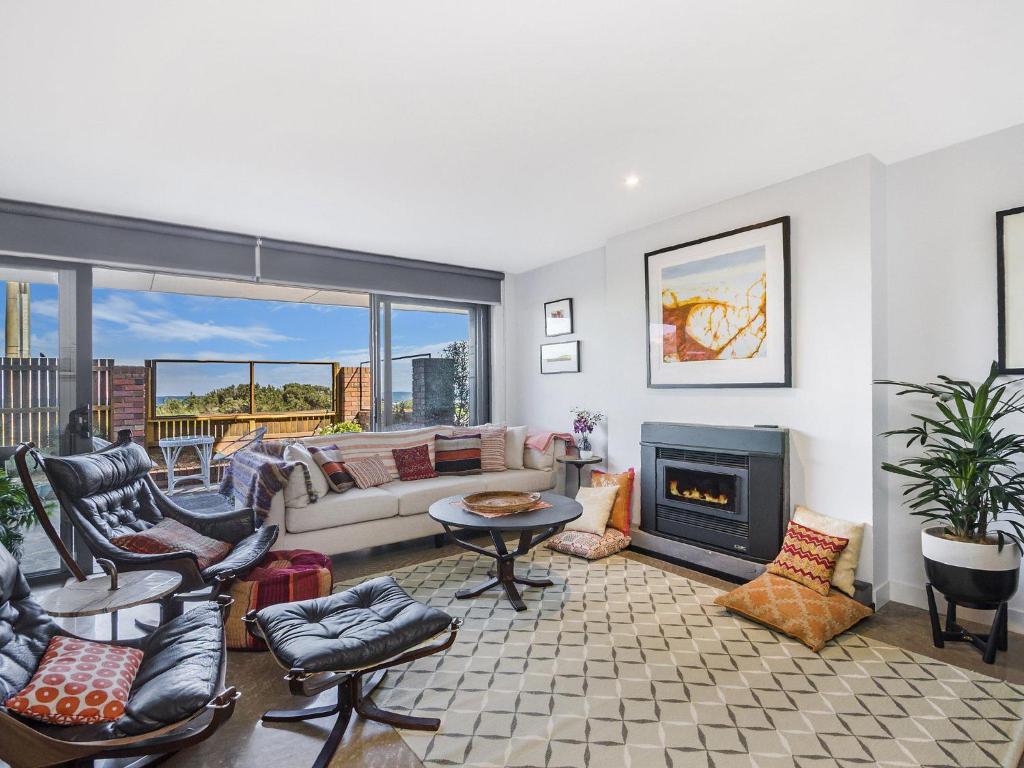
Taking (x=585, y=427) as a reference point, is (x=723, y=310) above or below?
above

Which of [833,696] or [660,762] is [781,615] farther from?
[660,762]

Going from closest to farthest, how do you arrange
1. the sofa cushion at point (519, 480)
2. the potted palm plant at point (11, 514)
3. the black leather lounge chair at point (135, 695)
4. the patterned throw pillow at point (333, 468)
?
the black leather lounge chair at point (135, 695), the potted palm plant at point (11, 514), the patterned throw pillow at point (333, 468), the sofa cushion at point (519, 480)

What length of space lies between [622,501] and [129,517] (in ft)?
10.6

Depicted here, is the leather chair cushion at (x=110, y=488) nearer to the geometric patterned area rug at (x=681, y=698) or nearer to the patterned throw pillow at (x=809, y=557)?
the geometric patterned area rug at (x=681, y=698)

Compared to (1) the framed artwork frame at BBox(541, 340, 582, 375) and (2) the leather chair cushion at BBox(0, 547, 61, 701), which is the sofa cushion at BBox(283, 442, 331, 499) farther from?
(1) the framed artwork frame at BBox(541, 340, 582, 375)

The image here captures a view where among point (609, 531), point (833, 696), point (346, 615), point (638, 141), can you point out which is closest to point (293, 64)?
point (638, 141)

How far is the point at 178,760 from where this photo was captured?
6.09 ft

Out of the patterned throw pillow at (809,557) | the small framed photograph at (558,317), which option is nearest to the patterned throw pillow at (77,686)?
the patterned throw pillow at (809,557)

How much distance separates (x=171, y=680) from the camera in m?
1.59

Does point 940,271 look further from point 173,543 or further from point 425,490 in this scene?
point 173,543

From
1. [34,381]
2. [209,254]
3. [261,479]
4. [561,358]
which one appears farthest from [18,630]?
[561,358]

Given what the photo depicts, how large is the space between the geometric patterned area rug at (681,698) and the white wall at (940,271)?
2.96 ft

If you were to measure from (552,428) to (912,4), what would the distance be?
4.16 meters

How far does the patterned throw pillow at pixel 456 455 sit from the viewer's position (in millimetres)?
4656
